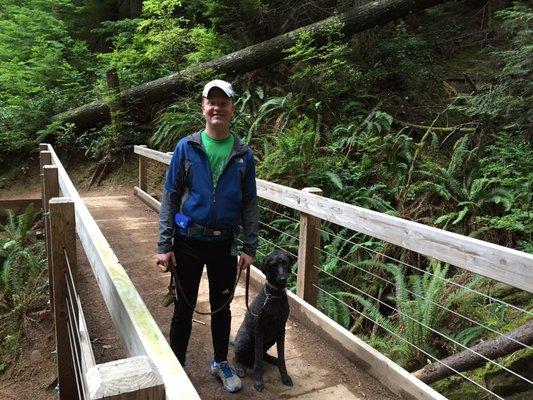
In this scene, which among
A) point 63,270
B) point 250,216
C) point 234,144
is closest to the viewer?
point 234,144

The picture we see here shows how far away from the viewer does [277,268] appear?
3.38 m

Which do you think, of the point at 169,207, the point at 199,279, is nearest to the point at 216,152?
the point at 169,207

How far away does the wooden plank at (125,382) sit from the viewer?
49.4 inches

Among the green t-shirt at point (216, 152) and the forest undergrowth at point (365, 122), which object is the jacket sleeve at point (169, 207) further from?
the forest undergrowth at point (365, 122)

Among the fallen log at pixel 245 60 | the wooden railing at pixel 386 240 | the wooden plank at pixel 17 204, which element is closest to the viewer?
the wooden railing at pixel 386 240

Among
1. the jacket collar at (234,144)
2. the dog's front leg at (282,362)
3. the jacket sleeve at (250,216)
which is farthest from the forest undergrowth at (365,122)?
the jacket collar at (234,144)

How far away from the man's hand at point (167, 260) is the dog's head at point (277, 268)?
70 cm

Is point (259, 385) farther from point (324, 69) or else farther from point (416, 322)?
point (324, 69)

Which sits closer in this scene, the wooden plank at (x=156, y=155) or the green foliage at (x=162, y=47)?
the wooden plank at (x=156, y=155)

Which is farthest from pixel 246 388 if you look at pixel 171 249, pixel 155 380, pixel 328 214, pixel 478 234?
pixel 478 234

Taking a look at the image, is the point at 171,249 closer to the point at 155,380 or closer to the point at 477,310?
the point at 155,380

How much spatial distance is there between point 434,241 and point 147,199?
7579 millimetres

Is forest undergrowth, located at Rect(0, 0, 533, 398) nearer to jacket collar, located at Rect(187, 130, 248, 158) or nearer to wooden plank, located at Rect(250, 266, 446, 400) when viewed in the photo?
wooden plank, located at Rect(250, 266, 446, 400)

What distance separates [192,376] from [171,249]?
3.94 ft
